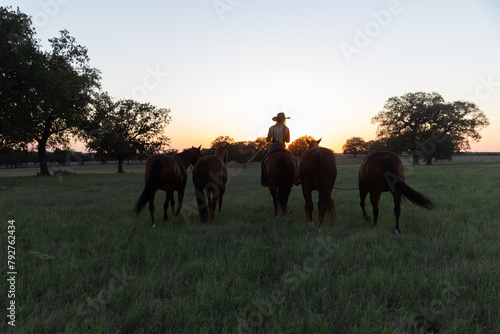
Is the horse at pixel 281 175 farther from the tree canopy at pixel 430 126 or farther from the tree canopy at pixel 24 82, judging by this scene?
the tree canopy at pixel 430 126

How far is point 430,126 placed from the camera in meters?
51.5

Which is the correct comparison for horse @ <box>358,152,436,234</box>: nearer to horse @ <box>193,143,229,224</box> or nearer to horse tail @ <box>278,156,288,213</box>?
horse tail @ <box>278,156,288,213</box>

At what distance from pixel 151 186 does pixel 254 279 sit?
14.2 ft

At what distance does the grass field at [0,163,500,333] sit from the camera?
→ 254 centimetres

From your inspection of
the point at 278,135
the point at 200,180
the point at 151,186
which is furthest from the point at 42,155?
the point at 278,135

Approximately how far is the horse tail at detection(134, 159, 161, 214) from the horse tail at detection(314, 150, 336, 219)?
4359mm

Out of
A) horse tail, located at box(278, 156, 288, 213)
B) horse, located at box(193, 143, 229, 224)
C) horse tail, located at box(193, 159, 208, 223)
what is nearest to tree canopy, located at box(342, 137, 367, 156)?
horse tail, located at box(278, 156, 288, 213)

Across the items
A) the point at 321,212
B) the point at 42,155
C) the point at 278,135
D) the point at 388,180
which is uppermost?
the point at 278,135

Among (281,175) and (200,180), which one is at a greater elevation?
(281,175)

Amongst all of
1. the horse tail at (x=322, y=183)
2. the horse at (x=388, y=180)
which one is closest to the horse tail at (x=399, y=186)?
the horse at (x=388, y=180)

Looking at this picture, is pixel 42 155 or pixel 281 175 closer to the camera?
pixel 281 175

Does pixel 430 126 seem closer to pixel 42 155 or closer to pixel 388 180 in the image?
pixel 388 180

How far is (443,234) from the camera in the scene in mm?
5367

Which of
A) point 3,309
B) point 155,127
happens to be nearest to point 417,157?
point 155,127
